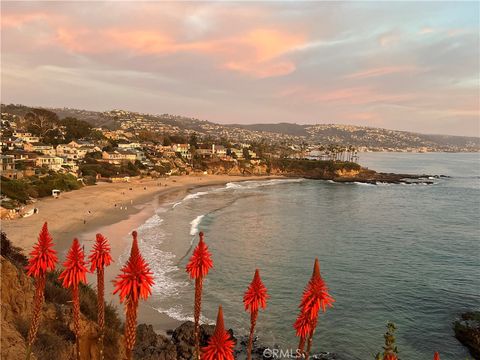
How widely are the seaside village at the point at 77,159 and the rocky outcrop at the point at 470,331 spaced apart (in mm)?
50598

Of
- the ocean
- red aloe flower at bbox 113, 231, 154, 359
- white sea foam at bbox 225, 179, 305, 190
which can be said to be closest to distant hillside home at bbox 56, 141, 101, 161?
white sea foam at bbox 225, 179, 305, 190

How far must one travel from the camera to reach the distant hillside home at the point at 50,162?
87.6m

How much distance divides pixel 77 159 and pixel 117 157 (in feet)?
40.0

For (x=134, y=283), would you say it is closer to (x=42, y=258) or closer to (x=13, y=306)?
(x=42, y=258)

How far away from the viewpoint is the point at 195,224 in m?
58.2

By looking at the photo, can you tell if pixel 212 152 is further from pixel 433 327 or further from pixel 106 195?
pixel 433 327

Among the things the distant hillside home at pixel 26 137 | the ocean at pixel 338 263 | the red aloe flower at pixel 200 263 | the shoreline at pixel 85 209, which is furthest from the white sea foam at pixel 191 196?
the red aloe flower at pixel 200 263

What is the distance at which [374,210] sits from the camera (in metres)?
77.5

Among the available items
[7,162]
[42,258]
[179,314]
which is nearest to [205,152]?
[7,162]

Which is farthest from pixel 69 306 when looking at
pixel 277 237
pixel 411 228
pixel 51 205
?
pixel 411 228

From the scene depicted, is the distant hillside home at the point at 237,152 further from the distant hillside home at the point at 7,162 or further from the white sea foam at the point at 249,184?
the distant hillside home at the point at 7,162

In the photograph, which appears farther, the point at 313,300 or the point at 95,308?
the point at 95,308

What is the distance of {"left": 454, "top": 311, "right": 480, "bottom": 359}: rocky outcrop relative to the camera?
25188 millimetres

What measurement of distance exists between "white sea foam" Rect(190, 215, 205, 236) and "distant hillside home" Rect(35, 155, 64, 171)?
43.6m
